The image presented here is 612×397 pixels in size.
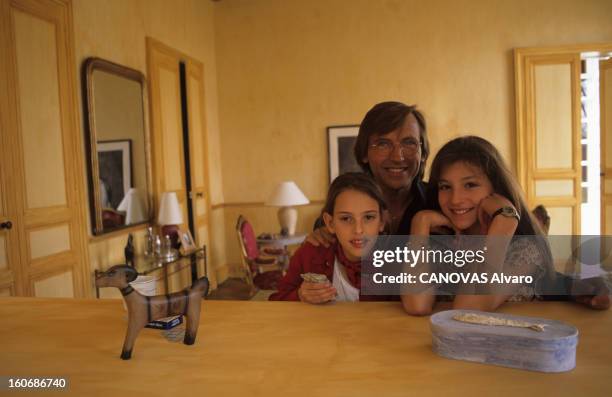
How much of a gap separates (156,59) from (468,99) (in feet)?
12.9

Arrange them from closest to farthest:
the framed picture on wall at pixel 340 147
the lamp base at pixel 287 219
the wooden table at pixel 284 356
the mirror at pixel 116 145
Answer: the wooden table at pixel 284 356
the mirror at pixel 116 145
the lamp base at pixel 287 219
the framed picture on wall at pixel 340 147

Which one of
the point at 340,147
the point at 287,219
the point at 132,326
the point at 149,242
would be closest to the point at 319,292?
the point at 132,326

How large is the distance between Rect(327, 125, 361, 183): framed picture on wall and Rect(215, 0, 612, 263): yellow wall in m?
0.11

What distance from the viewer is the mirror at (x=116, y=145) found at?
12.9ft

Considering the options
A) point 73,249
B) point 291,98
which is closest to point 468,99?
point 291,98

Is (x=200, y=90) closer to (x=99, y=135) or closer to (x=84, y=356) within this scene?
(x=99, y=135)

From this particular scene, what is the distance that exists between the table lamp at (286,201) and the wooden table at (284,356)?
162 inches

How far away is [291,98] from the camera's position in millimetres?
6711

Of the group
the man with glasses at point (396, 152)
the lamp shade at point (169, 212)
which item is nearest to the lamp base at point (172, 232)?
the lamp shade at point (169, 212)

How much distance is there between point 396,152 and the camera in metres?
1.99

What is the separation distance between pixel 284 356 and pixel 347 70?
19.4 ft

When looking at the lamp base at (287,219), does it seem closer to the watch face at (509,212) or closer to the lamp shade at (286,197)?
the lamp shade at (286,197)

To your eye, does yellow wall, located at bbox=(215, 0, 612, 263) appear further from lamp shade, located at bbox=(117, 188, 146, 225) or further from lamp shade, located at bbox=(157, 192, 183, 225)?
lamp shade, located at bbox=(117, 188, 146, 225)

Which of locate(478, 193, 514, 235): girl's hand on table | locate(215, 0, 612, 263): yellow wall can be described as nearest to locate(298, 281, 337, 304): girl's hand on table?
locate(478, 193, 514, 235): girl's hand on table
